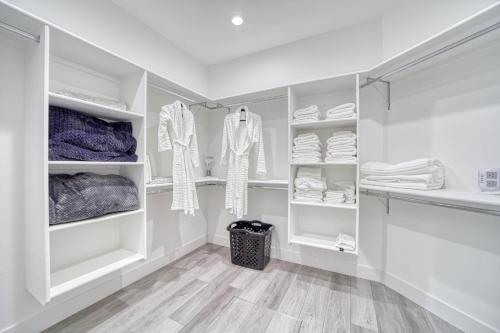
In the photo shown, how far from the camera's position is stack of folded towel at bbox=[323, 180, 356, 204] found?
1890 millimetres

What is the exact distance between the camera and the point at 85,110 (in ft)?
4.72

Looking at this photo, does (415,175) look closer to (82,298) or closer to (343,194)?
(343,194)

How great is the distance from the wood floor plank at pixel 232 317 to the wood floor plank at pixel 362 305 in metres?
0.80

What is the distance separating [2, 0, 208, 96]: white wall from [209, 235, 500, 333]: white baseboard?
2326 millimetres

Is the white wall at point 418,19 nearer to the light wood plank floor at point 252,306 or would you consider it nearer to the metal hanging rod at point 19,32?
the light wood plank floor at point 252,306

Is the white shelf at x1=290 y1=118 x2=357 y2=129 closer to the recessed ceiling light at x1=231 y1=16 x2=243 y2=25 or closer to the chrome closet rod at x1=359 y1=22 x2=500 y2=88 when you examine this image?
the chrome closet rod at x1=359 y1=22 x2=500 y2=88

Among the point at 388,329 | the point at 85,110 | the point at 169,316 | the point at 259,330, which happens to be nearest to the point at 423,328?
the point at 388,329

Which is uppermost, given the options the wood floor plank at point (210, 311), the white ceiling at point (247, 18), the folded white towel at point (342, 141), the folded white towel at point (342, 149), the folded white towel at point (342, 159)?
the white ceiling at point (247, 18)

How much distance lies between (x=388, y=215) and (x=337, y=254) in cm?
66

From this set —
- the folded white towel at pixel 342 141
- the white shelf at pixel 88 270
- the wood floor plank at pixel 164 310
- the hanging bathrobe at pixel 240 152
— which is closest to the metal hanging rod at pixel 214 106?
the hanging bathrobe at pixel 240 152

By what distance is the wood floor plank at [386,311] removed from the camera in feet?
4.63

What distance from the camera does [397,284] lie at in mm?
1802

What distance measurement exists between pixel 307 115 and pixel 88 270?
221cm

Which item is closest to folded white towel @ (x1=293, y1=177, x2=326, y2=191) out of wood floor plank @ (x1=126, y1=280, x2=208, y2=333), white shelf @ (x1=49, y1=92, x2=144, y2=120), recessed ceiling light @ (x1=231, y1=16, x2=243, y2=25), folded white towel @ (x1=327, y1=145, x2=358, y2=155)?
folded white towel @ (x1=327, y1=145, x2=358, y2=155)
